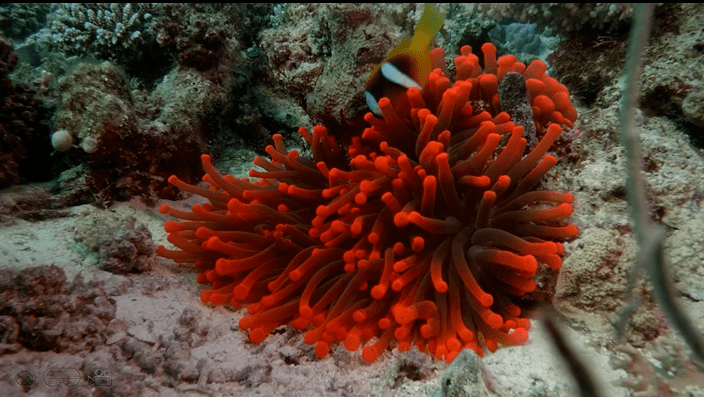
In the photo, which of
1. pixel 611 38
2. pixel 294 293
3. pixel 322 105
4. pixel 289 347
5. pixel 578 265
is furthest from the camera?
pixel 322 105

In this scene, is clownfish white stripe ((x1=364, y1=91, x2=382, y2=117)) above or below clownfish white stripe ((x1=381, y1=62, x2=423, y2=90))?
below

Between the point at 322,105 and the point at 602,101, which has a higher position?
the point at 602,101

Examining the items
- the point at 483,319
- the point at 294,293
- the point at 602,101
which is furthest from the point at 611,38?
the point at 294,293

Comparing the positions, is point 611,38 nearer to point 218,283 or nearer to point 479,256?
point 479,256

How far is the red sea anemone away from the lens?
5.44 ft

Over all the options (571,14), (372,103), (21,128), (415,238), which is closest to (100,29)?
(21,128)

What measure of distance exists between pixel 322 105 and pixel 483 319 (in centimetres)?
162

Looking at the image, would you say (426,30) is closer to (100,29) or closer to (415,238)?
(415,238)

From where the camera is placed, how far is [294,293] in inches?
78.5

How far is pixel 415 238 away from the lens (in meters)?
1.77

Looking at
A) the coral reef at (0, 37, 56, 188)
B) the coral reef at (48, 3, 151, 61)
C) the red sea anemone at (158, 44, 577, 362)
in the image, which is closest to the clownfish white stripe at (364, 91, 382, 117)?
the red sea anemone at (158, 44, 577, 362)

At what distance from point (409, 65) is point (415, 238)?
3.15ft

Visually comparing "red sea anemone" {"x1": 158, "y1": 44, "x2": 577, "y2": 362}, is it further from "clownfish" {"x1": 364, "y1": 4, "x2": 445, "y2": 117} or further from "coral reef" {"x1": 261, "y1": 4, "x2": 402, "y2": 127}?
"coral reef" {"x1": 261, "y1": 4, "x2": 402, "y2": 127}

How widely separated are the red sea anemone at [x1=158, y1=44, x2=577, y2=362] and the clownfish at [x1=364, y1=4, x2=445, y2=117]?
8 cm
